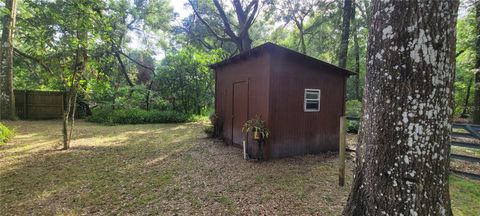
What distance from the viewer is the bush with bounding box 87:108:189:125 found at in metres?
11.9

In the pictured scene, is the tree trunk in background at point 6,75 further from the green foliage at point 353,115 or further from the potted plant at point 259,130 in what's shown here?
the green foliage at point 353,115

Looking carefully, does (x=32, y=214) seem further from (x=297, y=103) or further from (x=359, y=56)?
(x=359, y=56)

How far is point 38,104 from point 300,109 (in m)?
13.7

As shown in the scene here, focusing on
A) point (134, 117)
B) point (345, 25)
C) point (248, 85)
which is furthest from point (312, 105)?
point (134, 117)

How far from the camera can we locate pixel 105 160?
535cm

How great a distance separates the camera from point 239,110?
6.89 m

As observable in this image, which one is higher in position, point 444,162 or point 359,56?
point 359,56

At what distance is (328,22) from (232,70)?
815 centimetres

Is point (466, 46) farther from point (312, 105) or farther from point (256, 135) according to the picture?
point (256, 135)

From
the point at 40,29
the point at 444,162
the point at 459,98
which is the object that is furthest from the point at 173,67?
the point at 459,98

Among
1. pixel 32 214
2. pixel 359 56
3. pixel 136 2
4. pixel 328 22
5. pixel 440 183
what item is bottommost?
pixel 32 214

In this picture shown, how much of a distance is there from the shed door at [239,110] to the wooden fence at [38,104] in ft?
32.8

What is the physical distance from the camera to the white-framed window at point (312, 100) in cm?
618

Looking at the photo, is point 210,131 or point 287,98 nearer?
point 287,98
